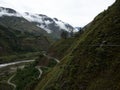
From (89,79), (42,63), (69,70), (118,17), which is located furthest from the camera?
(42,63)

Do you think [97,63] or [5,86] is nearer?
[97,63]

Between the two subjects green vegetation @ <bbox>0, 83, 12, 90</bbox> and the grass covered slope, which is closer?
the grass covered slope

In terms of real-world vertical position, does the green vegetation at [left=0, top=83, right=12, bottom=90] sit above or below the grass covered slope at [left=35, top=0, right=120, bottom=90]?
below

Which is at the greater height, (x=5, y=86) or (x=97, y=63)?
(x=97, y=63)

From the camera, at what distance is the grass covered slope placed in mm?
41062

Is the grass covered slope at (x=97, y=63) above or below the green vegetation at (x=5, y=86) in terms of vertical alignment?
above

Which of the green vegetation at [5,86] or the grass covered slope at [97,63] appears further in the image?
the green vegetation at [5,86]

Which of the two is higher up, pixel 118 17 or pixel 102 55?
pixel 118 17

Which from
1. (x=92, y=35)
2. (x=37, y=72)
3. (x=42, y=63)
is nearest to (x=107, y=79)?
(x=92, y=35)

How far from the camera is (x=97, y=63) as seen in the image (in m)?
45.8

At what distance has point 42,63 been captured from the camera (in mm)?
113750

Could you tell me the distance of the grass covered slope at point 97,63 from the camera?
41.1 m

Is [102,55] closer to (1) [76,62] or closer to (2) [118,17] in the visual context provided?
(1) [76,62]

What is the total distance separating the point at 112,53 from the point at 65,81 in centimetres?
941
